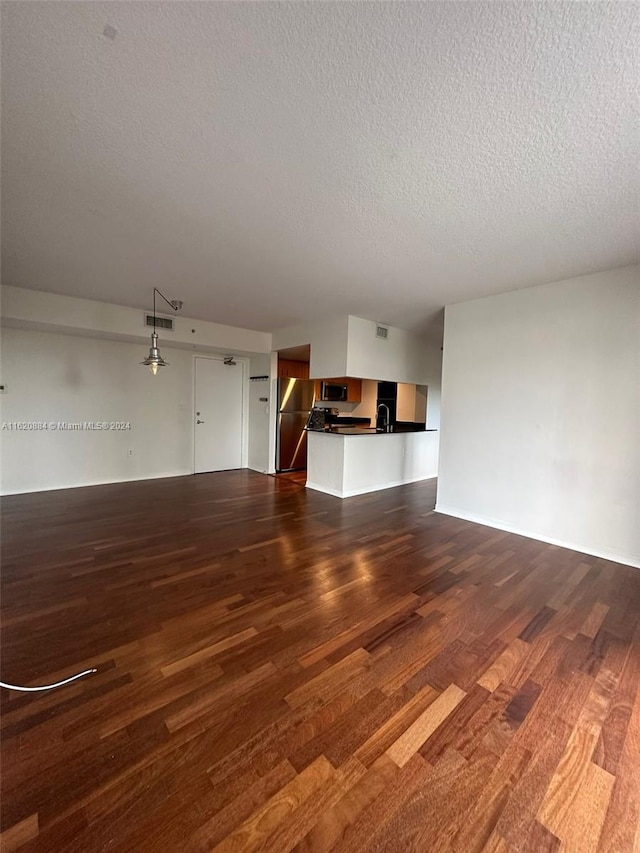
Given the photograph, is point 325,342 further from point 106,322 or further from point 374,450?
point 106,322

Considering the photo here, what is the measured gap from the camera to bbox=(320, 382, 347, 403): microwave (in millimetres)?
6066

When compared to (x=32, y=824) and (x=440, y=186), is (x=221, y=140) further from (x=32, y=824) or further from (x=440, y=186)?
(x=32, y=824)

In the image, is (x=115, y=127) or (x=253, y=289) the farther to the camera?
(x=253, y=289)

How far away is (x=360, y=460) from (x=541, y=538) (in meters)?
2.48

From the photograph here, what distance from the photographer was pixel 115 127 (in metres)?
1.63

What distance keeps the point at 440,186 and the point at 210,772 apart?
298cm

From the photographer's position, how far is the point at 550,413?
11.6ft

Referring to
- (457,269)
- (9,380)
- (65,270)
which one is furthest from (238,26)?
(9,380)

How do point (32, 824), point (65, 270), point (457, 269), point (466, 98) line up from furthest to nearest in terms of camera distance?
1. point (65, 270)
2. point (457, 269)
3. point (466, 98)
4. point (32, 824)

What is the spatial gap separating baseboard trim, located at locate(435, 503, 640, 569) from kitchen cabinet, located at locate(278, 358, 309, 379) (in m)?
3.78

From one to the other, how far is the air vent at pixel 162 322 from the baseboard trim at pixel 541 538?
4.68 meters

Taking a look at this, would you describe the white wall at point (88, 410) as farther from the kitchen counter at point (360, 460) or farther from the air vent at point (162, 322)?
the kitchen counter at point (360, 460)

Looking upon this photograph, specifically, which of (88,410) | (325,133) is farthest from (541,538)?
(88,410)

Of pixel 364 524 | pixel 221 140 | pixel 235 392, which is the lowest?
pixel 364 524
